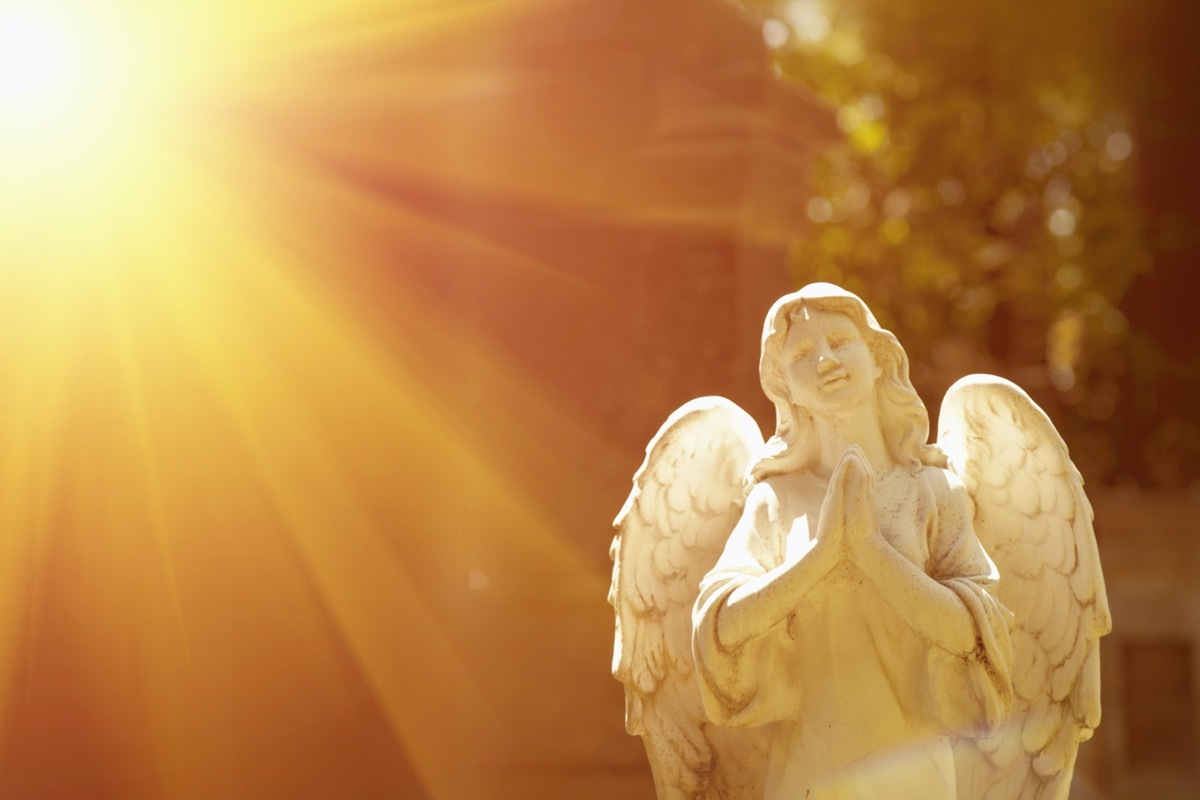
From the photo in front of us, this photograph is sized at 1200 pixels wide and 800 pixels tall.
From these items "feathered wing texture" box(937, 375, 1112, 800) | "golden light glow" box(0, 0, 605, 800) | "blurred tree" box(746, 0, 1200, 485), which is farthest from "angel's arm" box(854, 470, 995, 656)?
"blurred tree" box(746, 0, 1200, 485)

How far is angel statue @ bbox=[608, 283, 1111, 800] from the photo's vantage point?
9.79ft

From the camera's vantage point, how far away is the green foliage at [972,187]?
1348 centimetres

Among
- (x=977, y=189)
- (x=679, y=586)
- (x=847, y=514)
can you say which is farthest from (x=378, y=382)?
(x=977, y=189)

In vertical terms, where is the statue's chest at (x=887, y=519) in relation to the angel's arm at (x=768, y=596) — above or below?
above

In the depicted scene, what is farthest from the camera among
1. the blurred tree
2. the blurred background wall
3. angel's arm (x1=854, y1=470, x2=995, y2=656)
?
the blurred tree

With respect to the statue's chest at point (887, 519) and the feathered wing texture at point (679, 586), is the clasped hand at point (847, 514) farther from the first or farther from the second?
the feathered wing texture at point (679, 586)

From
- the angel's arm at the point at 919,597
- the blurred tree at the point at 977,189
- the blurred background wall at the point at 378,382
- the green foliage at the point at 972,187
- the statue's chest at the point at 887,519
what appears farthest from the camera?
the green foliage at the point at 972,187

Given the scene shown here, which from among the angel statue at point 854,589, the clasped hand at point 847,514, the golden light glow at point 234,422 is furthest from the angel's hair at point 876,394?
the golden light glow at point 234,422

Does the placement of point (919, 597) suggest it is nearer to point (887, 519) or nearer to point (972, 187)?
point (887, 519)

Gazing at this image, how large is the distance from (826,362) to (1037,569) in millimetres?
804

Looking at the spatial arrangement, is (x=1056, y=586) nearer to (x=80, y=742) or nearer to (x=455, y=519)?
(x=455, y=519)

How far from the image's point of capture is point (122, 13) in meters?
6.96

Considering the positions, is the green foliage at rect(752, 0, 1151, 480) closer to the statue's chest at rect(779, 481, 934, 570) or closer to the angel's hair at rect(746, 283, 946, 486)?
the angel's hair at rect(746, 283, 946, 486)

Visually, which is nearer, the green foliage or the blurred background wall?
the blurred background wall
